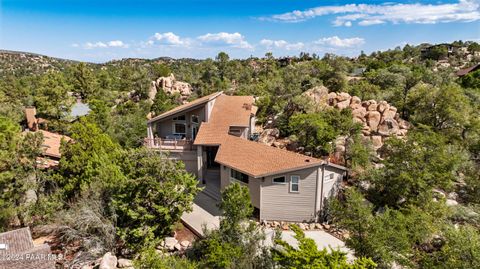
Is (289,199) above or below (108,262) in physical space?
above

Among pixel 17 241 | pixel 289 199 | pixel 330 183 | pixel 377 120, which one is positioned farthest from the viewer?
pixel 377 120

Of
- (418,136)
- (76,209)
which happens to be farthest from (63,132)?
(418,136)

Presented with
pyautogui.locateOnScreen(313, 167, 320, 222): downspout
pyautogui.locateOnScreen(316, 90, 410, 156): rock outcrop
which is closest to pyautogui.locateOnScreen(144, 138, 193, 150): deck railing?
pyautogui.locateOnScreen(313, 167, 320, 222): downspout

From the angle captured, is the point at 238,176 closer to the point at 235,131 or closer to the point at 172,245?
the point at 172,245

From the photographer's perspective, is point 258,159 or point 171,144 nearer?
point 258,159

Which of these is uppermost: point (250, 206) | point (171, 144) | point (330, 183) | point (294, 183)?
point (171, 144)

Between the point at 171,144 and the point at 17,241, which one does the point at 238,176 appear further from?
the point at 17,241

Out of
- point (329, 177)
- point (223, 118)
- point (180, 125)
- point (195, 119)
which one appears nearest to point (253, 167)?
point (329, 177)

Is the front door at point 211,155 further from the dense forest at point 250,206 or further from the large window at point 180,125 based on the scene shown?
the dense forest at point 250,206

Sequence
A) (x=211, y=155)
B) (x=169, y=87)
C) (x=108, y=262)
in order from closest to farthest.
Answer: (x=108, y=262) → (x=211, y=155) → (x=169, y=87)

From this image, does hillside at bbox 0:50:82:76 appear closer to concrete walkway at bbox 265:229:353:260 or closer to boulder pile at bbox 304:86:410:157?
boulder pile at bbox 304:86:410:157
